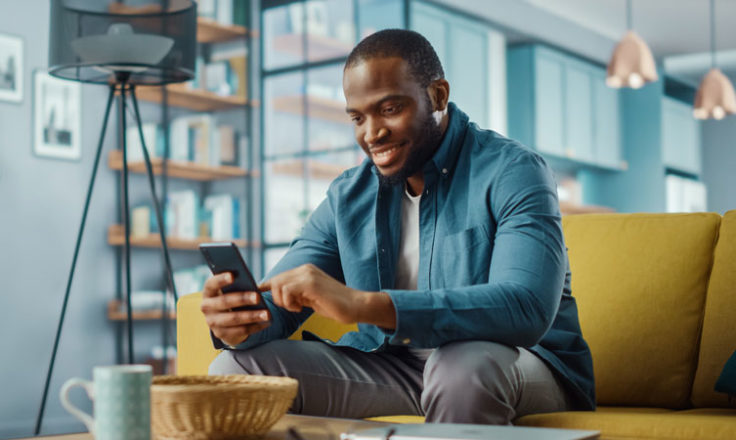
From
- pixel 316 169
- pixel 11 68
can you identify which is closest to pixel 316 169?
pixel 316 169

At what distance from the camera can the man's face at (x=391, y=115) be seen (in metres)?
1.67

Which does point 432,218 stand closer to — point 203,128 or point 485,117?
point 203,128

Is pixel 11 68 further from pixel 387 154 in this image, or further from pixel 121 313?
pixel 387 154

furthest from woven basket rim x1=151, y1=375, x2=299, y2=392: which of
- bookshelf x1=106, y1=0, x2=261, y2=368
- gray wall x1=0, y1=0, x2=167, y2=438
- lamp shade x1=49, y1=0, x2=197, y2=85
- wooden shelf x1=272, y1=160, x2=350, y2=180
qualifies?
wooden shelf x1=272, y1=160, x2=350, y2=180

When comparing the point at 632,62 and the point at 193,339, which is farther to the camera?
the point at 632,62

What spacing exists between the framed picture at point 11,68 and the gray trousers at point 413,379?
3.19 m

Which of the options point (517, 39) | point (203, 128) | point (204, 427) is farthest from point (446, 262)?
point (517, 39)

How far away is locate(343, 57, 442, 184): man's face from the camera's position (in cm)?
167

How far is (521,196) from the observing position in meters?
1.55

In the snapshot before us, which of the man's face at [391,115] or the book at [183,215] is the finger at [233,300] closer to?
the man's face at [391,115]

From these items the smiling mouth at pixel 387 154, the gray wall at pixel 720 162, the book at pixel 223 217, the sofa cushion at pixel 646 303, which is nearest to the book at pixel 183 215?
the book at pixel 223 217

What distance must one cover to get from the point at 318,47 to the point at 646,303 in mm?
3685

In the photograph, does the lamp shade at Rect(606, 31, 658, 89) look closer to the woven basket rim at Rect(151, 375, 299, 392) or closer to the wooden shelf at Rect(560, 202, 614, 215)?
the wooden shelf at Rect(560, 202, 614, 215)

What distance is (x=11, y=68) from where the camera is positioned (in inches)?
170
